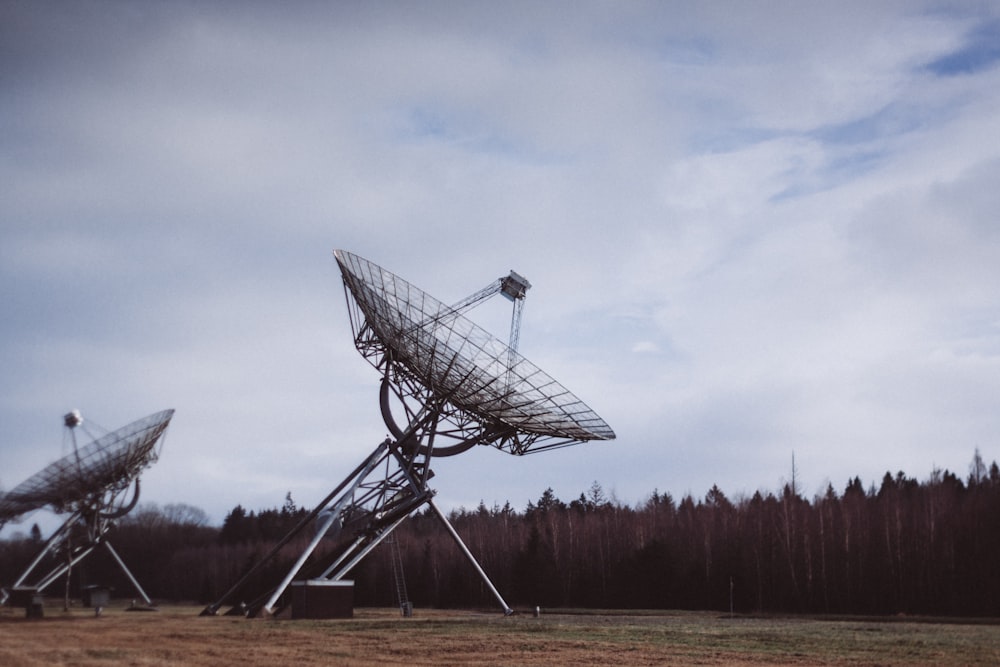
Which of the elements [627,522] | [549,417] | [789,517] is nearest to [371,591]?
[627,522]

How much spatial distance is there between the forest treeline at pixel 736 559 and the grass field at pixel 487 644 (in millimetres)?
26871

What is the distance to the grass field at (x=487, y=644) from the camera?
25.1m

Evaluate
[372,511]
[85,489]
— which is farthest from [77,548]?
[372,511]

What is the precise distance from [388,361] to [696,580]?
3692 centimetres

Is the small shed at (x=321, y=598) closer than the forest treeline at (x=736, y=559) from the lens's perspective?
Yes

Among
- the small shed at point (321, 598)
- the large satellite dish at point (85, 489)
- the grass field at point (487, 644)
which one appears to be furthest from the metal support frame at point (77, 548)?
the small shed at point (321, 598)

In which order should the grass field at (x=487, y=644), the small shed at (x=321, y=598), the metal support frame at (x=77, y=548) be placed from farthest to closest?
1. the metal support frame at (x=77, y=548)
2. the small shed at (x=321, y=598)
3. the grass field at (x=487, y=644)

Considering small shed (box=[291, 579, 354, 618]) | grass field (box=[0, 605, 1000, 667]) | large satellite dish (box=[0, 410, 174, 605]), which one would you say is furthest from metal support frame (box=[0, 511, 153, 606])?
small shed (box=[291, 579, 354, 618])

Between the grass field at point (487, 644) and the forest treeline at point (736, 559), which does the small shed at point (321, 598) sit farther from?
the forest treeline at point (736, 559)

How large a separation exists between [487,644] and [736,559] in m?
44.7

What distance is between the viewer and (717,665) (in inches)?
941

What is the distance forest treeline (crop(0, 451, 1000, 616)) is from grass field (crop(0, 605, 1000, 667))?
26.9 meters

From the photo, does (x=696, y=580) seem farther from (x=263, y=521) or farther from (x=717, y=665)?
(x=263, y=521)

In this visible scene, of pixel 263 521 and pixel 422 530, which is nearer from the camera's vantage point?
pixel 422 530
